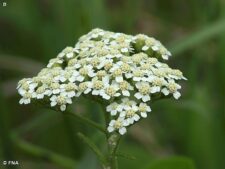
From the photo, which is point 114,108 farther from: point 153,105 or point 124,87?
point 153,105

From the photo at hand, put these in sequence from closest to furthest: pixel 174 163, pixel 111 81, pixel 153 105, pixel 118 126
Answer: pixel 118 126
pixel 111 81
pixel 174 163
pixel 153 105

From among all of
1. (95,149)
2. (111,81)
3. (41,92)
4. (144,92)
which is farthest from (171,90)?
(41,92)

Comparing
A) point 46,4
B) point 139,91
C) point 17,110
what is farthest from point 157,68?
point 46,4

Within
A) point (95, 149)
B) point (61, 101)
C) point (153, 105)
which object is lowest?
point (95, 149)

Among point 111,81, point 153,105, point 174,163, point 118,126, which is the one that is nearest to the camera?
point 118,126

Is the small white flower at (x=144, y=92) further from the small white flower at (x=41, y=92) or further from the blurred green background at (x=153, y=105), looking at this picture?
the blurred green background at (x=153, y=105)

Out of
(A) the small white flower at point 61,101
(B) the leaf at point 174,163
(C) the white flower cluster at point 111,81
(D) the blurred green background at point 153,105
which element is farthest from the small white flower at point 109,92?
(D) the blurred green background at point 153,105
